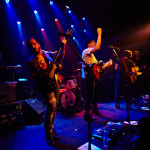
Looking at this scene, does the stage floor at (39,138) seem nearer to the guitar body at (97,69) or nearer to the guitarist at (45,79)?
the guitarist at (45,79)

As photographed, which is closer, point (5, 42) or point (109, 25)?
point (5, 42)

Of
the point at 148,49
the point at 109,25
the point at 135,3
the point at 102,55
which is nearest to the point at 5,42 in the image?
the point at 102,55

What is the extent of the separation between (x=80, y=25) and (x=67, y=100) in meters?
6.78

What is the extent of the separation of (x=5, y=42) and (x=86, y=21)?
610cm

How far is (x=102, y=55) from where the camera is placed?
10133 millimetres

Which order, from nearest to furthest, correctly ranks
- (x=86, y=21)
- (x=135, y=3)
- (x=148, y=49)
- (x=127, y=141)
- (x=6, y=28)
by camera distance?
(x=127, y=141)
(x=6, y=28)
(x=135, y=3)
(x=148, y=49)
(x=86, y=21)

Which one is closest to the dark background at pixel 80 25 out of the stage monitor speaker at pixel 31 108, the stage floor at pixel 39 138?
the stage monitor speaker at pixel 31 108

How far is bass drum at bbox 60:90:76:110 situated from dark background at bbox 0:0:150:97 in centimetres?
192

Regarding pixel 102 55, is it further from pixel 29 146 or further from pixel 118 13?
pixel 29 146

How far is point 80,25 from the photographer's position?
9883 millimetres

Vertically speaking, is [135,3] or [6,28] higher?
[135,3]

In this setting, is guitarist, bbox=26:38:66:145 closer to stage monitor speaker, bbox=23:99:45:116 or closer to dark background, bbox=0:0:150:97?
stage monitor speaker, bbox=23:99:45:116

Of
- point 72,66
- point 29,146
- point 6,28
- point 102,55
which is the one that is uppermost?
point 6,28

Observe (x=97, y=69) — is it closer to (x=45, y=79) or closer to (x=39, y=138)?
(x=45, y=79)
